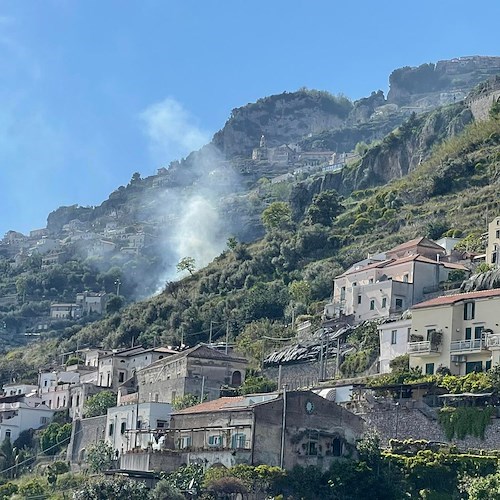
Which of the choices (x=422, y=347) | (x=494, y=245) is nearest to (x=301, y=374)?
(x=422, y=347)

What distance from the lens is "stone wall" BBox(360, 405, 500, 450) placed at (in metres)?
57.0

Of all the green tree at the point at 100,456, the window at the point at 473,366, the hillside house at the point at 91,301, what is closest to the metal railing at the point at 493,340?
the window at the point at 473,366

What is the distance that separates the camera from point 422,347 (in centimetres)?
6419

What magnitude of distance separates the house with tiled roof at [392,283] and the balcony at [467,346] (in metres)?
13.3

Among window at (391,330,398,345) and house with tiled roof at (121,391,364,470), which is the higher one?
window at (391,330,398,345)

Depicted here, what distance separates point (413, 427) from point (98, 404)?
2988 centimetres

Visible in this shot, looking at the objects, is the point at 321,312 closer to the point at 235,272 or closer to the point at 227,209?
the point at 235,272

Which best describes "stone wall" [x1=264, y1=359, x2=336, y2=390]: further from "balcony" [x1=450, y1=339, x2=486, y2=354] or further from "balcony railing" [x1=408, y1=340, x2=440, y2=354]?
"balcony" [x1=450, y1=339, x2=486, y2=354]

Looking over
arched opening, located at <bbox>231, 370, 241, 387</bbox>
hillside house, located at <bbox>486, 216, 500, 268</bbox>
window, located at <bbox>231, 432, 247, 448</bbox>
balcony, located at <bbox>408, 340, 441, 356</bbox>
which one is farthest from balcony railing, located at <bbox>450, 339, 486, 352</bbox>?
arched opening, located at <bbox>231, 370, 241, 387</bbox>

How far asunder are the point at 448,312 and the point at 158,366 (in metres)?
25.0

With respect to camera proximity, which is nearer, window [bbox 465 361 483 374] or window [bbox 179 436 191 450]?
window [bbox 179 436 191 450]

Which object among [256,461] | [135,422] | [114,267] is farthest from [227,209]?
[256,461]

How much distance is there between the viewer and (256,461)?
5734 cm

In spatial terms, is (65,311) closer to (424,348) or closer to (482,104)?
(482,104)
